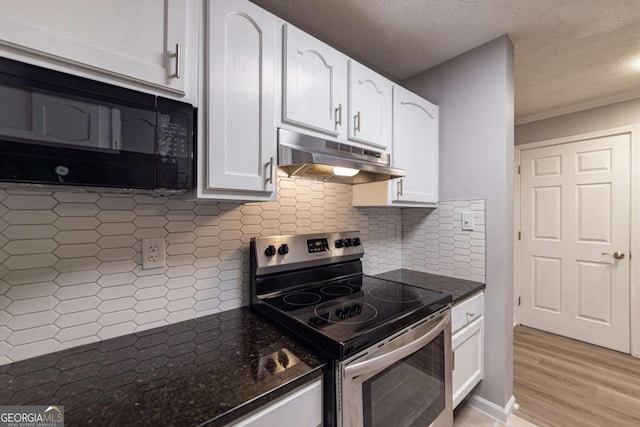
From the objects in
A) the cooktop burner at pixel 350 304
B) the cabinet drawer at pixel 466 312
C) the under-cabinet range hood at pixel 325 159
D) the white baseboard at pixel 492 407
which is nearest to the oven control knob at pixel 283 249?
the cooktop burner at pixel 350 304

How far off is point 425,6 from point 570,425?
264 cm

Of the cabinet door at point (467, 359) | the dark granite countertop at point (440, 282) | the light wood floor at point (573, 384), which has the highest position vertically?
the dark granite countertop at point (440, 282)

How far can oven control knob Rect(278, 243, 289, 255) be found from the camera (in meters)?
1.40

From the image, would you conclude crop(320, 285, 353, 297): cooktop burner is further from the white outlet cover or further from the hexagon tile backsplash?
the white outlet cover

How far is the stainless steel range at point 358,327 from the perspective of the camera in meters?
0.91

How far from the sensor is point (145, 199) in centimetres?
110

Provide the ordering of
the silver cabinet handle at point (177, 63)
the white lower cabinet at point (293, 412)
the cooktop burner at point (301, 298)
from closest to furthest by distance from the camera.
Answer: the white lower cabinet at point (293, 412)
the silver cabinet handle at point (177, 63)
the cooktop burner at point (301, 298)

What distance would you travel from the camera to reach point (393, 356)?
3.46 ft

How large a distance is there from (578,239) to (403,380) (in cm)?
284

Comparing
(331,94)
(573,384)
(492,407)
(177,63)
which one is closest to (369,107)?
(331,94)

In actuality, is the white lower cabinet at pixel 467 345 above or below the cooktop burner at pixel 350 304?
below

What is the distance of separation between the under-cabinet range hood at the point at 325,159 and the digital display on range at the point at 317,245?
1.23 ft

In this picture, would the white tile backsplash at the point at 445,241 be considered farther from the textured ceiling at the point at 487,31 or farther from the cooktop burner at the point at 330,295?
the textured ceiling at the point at 487,31

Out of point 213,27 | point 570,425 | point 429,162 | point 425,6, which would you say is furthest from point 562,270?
point 213,27
